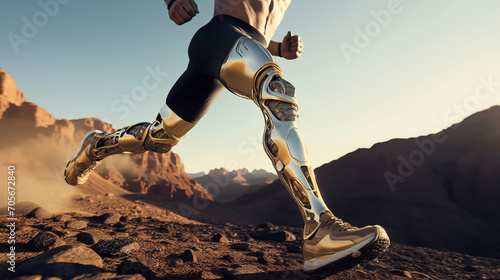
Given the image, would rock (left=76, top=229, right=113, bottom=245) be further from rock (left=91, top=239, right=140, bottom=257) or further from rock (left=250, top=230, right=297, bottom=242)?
rock (left=250, top=230, right=297, bottom=242)

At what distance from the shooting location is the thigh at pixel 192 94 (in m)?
1.92

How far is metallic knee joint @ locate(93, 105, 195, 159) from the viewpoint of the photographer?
2117mm

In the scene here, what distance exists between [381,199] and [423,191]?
7.67ft

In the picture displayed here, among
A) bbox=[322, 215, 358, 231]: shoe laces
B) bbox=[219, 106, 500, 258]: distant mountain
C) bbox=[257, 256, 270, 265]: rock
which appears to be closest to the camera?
bbox=[322, 215, 358, 231]: shoe laces

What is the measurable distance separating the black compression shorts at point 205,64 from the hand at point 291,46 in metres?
0.73

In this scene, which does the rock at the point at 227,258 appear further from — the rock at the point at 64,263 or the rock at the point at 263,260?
the rock at the point at 64,263

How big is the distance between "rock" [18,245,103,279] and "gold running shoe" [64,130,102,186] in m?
1.62

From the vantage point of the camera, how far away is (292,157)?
1.17 m

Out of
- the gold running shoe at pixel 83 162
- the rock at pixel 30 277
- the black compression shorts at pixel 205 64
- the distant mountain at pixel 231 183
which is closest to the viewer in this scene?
the rock at pixel 30 277

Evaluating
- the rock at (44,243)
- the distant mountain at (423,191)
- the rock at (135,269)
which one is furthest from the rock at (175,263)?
the distant mountain at (423,191)

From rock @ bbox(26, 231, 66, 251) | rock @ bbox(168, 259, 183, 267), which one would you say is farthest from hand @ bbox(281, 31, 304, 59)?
rock @ bbox(26, 231, 66, 251)

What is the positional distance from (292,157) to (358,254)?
1.51 feet

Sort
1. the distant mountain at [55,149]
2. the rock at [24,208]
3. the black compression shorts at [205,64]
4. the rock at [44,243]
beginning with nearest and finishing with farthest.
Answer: the rock at [44,243], the black compression shorts at [205,64], the rock at [24,208], the distant mountain at [55,149]

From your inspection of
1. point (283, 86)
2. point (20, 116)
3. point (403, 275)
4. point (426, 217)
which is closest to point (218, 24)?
point (283, 86)
